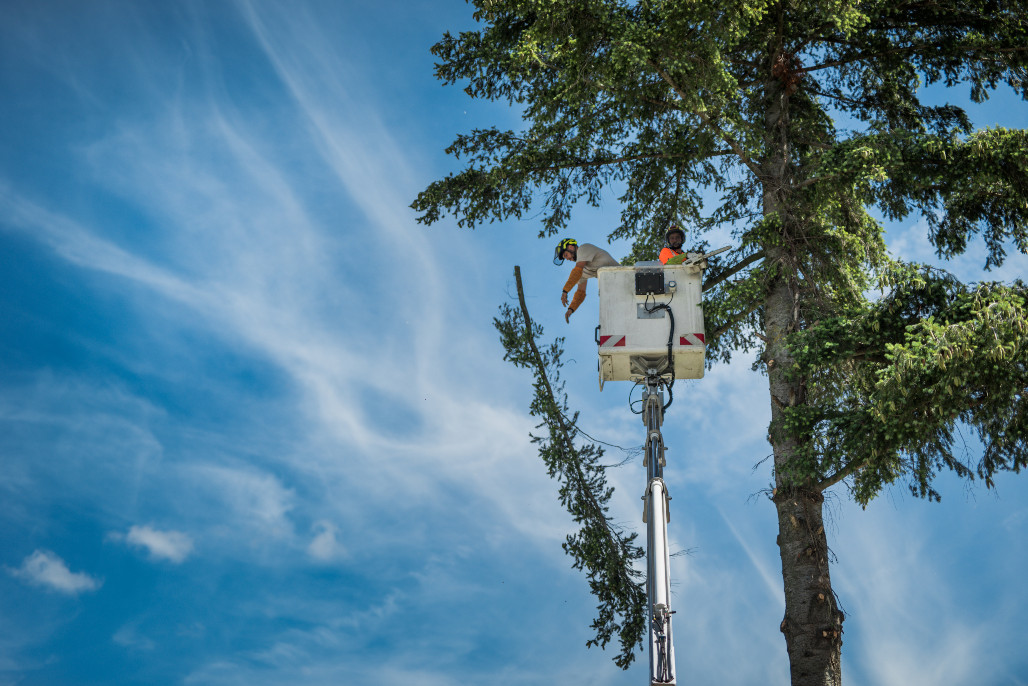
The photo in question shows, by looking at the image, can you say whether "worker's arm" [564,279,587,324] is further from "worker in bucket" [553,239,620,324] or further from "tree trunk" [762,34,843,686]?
"tree trunk" [762,34,843,686]

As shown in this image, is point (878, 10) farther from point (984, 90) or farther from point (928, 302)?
point (928, 302)

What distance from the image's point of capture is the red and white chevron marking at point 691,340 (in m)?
7.93

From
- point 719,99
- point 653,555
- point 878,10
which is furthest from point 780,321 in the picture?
point 653,555

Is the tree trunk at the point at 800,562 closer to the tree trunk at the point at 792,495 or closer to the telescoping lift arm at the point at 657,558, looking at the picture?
the tree trunk at the point at 792,495

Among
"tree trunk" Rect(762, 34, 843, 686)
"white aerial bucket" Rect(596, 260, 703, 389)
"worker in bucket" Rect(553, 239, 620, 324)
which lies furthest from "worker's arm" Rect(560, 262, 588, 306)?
"tree trunk" Rect(762, 34, 843, 686)

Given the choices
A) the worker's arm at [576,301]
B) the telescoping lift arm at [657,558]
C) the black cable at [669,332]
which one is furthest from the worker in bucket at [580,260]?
the telescoping lift arm at [657,558]

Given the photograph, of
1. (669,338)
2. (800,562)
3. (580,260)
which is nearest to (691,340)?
(669,338)

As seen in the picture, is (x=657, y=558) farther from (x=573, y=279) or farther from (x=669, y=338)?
(x=573, y=279)

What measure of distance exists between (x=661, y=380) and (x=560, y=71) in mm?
4231

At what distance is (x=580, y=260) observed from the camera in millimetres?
9773

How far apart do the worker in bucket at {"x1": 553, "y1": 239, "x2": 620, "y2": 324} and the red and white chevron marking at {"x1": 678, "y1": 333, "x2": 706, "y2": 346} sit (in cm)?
194

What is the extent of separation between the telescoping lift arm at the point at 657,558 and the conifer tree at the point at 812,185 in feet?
7.92

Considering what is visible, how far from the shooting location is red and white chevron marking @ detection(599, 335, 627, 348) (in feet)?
26.2

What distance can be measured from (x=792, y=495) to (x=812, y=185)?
142 inches
